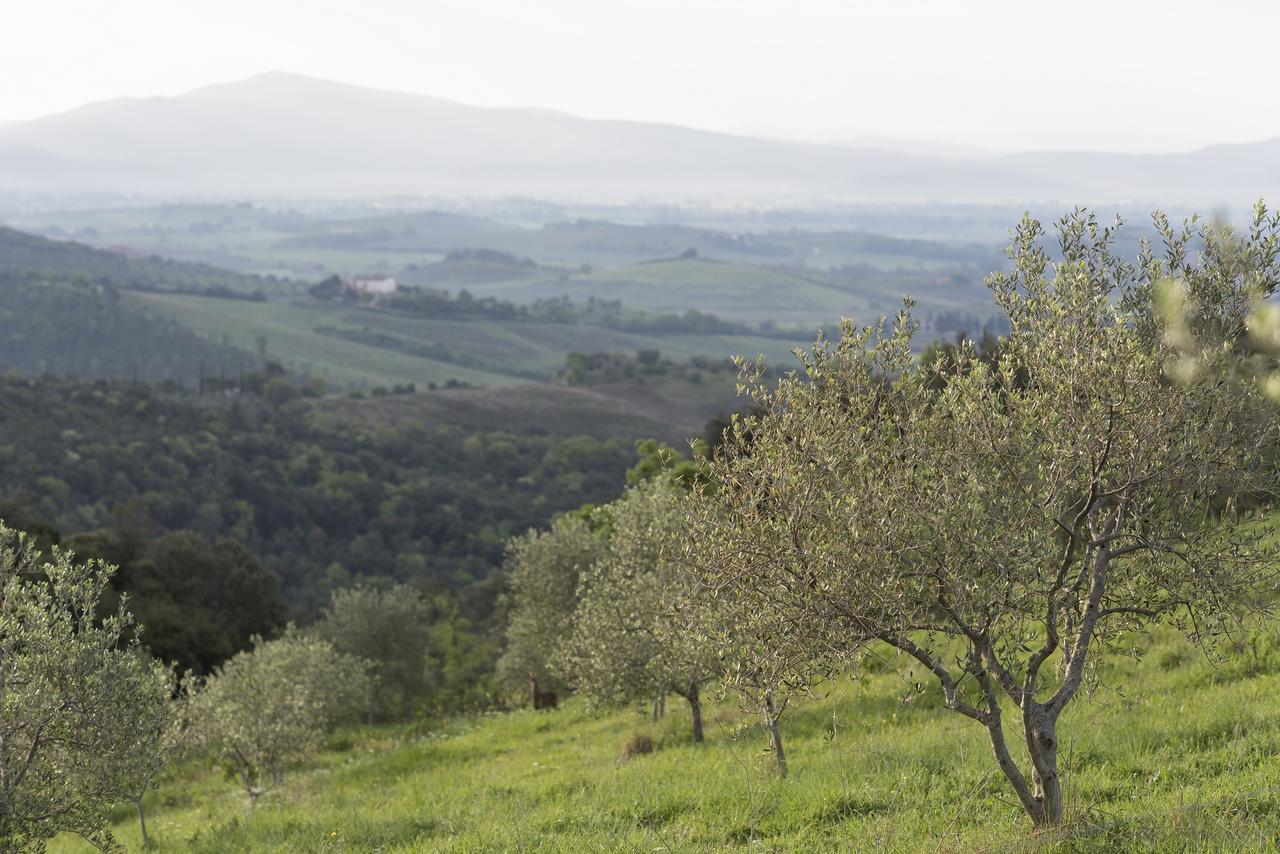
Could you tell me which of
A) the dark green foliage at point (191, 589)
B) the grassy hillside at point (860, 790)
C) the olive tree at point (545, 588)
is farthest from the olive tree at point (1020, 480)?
the dark green foliage at point (191, 589)

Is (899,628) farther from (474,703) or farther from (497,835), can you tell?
(474,703)

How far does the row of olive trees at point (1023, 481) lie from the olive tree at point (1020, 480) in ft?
0.10

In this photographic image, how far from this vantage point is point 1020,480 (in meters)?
12.2

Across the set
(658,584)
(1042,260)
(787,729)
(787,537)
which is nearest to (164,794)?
(658,584)

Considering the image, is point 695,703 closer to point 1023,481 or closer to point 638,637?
point 638,637

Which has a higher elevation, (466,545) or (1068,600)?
(1068,600)

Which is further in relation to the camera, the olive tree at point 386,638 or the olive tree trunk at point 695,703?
the olive tree at point 386,638

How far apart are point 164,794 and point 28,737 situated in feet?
61.6

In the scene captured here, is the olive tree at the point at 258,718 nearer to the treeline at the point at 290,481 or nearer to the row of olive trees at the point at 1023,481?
the row of olive trees at the point at 1023,481

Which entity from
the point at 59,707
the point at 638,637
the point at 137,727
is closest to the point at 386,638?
the point at 638,637

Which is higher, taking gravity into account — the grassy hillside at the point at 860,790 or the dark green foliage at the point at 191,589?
the grassy hillside at the point at 860,790

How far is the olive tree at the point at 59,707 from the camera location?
17.6 meters

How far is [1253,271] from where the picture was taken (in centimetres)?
1238

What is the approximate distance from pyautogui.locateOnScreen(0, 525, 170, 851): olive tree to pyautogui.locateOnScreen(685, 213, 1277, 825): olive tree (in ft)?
35.2
